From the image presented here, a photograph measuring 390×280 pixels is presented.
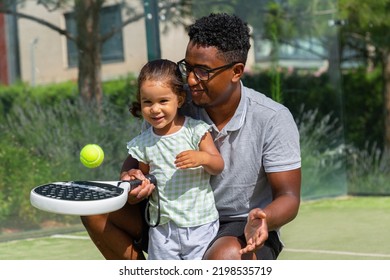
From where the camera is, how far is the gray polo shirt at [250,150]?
4.05 meters

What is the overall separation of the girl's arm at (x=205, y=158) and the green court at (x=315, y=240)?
8.25ft

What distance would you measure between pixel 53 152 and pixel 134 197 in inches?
177

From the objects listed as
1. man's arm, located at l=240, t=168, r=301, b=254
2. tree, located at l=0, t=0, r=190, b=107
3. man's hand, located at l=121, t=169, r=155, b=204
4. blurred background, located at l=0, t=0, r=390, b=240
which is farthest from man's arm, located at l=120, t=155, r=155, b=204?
tree, located at l=0, t=0, r=190, b=107

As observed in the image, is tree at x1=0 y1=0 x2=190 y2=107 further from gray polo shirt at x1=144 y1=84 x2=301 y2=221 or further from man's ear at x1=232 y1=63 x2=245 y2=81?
man's ear at x1=232 y1=63 x2=245 y2=81

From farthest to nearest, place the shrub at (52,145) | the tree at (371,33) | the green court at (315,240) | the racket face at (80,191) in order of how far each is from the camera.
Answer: the tree at (371,33), the shrub at (52,145), the green court at (315,240), the racket face at (80,191)

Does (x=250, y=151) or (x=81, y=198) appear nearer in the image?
(x=81, y=198)

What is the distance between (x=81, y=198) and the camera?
149 inches

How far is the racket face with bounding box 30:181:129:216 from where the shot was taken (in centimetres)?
371

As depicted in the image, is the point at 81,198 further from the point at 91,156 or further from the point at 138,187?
the point at 91,156

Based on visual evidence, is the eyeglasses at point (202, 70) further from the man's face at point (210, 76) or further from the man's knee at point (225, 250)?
the man's knee at point (225, 250)

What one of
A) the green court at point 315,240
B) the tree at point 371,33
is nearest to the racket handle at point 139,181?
the green court at point 315,240

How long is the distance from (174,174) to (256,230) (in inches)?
21.4

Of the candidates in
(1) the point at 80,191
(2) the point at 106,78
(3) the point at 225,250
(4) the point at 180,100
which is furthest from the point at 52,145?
(3) the point at 225,250
